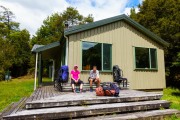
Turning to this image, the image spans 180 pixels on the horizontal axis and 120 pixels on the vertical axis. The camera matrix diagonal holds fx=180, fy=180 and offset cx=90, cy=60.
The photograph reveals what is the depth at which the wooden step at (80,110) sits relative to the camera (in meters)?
3.94

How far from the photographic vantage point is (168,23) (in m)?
15.7

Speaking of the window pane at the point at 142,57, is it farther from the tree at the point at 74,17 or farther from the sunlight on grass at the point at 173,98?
the tree at the point at 74,17

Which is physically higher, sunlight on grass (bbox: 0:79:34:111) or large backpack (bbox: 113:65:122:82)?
large backpack (bbox: 113:65:122:82)

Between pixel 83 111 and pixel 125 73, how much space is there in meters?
5.18

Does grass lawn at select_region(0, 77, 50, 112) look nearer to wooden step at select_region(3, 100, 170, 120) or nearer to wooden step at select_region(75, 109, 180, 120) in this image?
wooden step at select_region(3, 100, 170, 120)

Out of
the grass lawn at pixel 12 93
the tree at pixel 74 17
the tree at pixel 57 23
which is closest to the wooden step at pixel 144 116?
the grass lawn at pixel 12 93

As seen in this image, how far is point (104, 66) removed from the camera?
8.60 meters

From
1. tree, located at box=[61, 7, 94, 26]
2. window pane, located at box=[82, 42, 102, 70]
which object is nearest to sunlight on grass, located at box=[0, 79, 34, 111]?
window pane, located at box=[82, 42, 102, 70]

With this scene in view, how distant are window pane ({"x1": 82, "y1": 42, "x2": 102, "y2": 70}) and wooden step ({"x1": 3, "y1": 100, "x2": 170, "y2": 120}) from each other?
3568 mm

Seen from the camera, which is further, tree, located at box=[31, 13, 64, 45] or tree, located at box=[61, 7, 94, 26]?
tree, located at box=[61, 7, 94, 26]

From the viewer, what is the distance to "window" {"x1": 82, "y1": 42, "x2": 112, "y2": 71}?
827 cm

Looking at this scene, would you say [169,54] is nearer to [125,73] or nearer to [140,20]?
[140,20]

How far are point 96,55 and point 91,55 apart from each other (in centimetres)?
26

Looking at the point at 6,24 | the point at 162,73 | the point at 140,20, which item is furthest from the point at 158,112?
the point at 6,24
